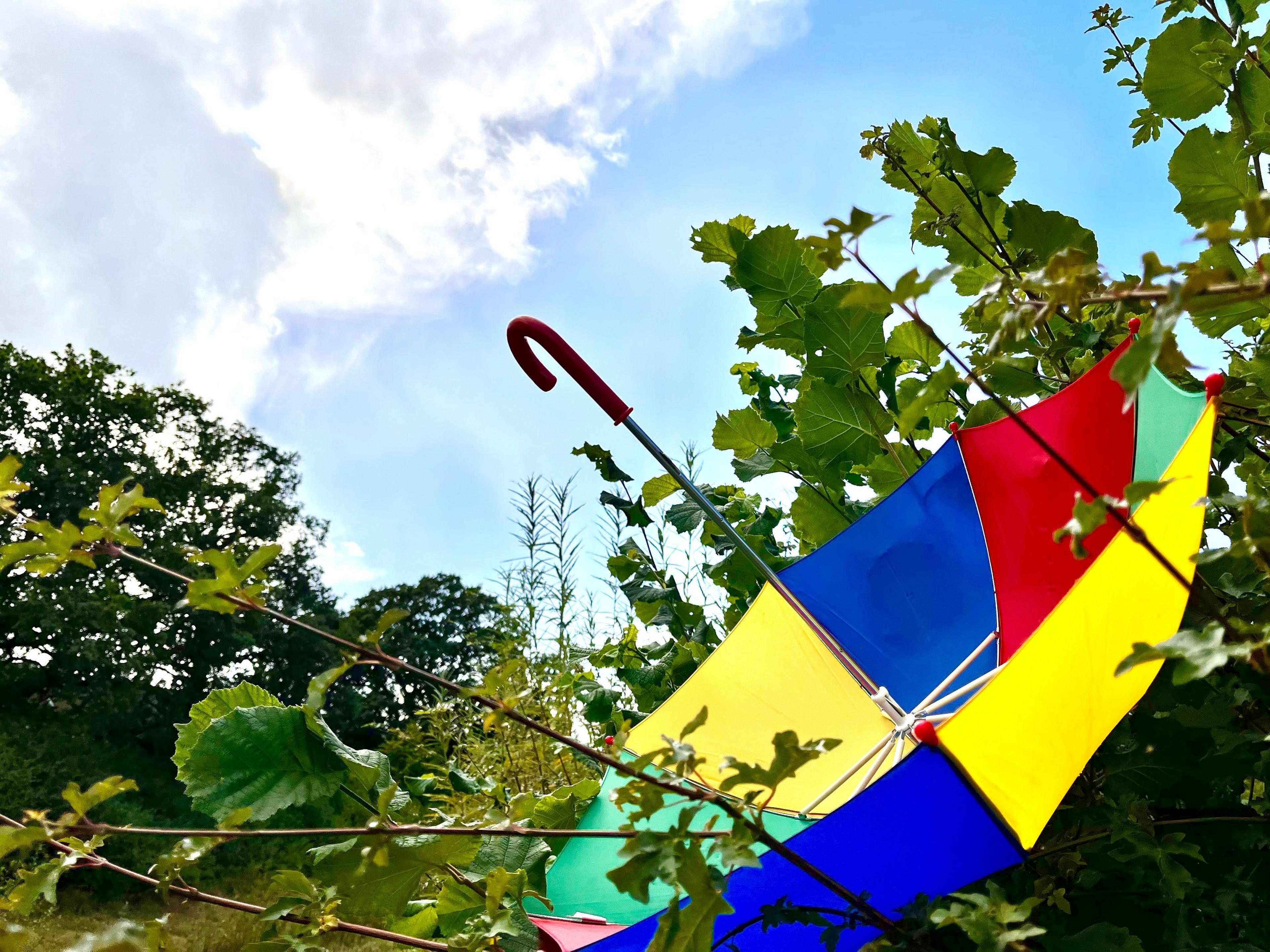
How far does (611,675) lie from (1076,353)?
1328 mm

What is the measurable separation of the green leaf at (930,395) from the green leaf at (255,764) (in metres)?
0.66

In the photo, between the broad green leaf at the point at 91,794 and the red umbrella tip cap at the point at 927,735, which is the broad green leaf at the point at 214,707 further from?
the red umbrella tip cap at the point at 927,735

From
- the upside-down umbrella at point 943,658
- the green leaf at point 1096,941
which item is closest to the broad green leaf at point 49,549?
the upside-down umbrella at point 943,658

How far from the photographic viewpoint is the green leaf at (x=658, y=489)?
65.9 inches

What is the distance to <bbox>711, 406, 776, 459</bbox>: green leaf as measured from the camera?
1569 mm

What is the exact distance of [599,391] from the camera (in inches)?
43.6

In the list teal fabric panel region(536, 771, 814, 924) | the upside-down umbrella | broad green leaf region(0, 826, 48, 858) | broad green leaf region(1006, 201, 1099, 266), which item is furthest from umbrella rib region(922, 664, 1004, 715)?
broad green leaf region(0, 826, 48, 858)

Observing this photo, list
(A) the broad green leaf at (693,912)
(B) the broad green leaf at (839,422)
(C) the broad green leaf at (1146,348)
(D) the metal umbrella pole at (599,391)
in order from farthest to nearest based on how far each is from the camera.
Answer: (B) the broad green leaf at (839,422) < (D) the metal umbrella pole at (599,391) < (A) the broad green leaf at (693,912) < (C) the broad green leaf at (1146,348)

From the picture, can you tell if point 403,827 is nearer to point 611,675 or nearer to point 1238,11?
point 1238,11

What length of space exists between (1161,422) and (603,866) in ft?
2.72

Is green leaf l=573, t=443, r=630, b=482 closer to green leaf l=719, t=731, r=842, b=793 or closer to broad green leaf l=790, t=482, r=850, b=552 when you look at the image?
broad green leaf l=790, t=482, r=850, b=552

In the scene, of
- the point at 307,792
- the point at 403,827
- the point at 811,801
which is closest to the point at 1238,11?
the point at 811,801

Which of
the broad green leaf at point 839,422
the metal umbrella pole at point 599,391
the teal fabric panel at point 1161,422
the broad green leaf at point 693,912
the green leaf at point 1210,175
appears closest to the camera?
the broad green leaf at point 693,912

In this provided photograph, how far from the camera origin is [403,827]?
0.59 m
